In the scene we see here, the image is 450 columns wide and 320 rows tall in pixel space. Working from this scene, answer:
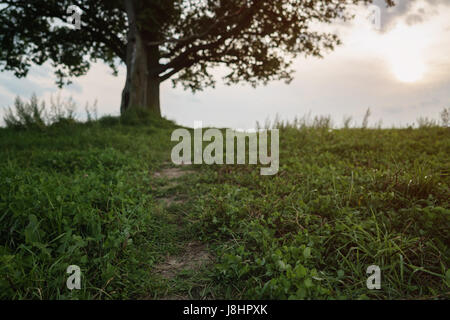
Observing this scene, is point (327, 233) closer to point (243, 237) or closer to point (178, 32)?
point (243, 237)

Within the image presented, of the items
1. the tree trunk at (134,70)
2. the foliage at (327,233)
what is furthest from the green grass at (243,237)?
the tree trunk at (134,70)

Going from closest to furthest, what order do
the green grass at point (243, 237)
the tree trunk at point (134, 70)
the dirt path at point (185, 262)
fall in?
the green grass at point (243, 237) → the dirt path at point (185, 262) → the tree trunk at point (134, 70)

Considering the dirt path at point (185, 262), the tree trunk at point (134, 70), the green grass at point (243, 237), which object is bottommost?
the dirt path at point (185, 262)

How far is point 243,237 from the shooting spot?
2.65 metres

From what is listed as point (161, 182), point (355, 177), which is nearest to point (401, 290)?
point (355, 177)

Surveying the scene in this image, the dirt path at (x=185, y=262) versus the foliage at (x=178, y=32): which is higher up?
the foliage at (x=178, y=32)

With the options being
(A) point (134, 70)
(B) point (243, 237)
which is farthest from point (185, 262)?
(A) point (134, 70)

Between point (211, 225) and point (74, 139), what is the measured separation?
20.1 ft

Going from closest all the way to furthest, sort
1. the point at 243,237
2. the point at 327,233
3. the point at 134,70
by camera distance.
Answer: the point at 327,233, the point at 243,237, the point at 134,70

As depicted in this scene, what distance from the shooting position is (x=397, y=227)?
99.2 inches

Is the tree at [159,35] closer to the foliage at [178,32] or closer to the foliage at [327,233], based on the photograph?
the foliage at [178,32]

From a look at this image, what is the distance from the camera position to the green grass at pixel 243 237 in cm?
193

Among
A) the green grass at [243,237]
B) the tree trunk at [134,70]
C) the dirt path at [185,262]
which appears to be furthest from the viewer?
the tree trunk at [134,70]
